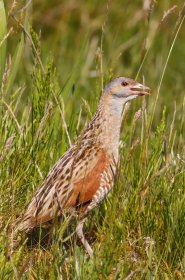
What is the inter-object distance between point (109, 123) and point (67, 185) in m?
0.58

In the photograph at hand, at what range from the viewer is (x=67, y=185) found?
6375mm


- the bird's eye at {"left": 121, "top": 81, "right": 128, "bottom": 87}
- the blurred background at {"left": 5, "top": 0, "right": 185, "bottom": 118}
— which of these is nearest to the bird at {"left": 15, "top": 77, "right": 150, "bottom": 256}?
the bird's eye at {"left": 121, "top": 81, "right": 128, "bottom": 87}

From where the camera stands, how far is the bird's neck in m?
6.67

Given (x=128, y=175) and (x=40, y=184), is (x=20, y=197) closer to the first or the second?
(x=40, y=184)

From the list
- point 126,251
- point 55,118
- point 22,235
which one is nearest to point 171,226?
point 126,251

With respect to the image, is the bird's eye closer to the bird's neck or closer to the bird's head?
the bird's head

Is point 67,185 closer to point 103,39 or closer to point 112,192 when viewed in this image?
point 112,192

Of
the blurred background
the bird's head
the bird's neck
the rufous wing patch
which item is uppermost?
the bird's head

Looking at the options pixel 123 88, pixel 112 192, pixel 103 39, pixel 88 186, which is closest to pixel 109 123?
pixel 123 88

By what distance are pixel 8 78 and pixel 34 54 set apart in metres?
0.24

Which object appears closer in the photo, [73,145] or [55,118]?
[73,145]

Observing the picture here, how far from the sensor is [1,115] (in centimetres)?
682

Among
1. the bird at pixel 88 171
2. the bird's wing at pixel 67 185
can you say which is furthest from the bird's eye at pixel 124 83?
the bird's wing at pixel 67 185

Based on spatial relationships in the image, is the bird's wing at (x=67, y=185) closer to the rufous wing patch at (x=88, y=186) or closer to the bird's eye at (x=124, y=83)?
the rufous wing patch at (x=88, y=186)
